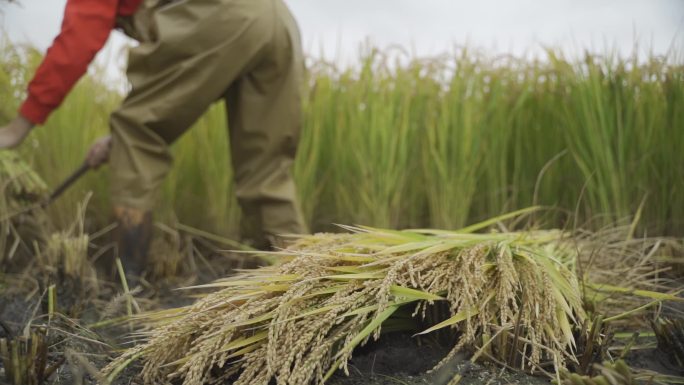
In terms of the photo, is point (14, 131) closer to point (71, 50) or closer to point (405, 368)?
point (71, 50)

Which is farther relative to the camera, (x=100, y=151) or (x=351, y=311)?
(x=100, y=151)

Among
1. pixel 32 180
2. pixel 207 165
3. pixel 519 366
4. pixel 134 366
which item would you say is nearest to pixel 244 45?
pixel 207 165

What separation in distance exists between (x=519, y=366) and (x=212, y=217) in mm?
2037

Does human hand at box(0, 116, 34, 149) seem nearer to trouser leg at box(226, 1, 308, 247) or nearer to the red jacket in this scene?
the red jacket

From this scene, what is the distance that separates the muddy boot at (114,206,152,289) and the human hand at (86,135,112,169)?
9.9 inches

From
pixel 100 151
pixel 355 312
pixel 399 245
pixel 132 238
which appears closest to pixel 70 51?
pixel 100 151

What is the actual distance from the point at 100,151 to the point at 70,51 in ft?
1.56

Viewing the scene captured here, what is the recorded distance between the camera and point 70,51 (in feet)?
7.09

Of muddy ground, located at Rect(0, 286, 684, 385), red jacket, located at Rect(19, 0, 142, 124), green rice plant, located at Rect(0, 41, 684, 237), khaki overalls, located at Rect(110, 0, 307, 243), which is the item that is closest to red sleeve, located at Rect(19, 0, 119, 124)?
red jacket, located at Rect(19, 0, 142, 124)

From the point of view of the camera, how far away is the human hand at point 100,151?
8.21ft

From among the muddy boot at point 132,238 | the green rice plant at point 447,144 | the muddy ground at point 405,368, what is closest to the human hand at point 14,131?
the muddy boot at point 132,238

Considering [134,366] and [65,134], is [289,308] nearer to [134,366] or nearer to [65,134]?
[134,366]

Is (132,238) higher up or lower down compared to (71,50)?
lower down

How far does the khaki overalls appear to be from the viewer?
223 cm
